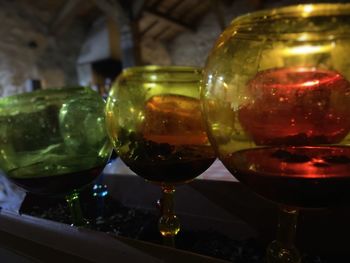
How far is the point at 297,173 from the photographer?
318mm

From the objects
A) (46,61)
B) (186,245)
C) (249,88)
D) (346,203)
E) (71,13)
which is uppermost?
(71,13)

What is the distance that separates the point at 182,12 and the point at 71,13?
6.53 feet

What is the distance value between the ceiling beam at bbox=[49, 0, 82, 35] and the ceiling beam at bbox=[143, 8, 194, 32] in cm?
103

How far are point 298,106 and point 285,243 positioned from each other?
0.14m

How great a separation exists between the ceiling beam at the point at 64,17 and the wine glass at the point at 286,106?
5.21 meters

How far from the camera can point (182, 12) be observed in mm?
6164

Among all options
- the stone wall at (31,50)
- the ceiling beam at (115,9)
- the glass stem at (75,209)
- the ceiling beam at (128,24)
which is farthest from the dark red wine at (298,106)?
the stone wall at (31,50)

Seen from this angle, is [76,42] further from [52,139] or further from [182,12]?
[52,139]

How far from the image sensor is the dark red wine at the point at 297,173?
0.31m

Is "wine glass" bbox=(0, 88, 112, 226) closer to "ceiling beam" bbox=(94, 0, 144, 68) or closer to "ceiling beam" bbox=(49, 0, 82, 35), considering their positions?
"ceiling beam" bbox=(94, 0, 144, 68)

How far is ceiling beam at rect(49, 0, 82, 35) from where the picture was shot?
503 cm

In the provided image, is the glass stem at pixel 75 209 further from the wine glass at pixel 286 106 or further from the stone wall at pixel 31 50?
the stone wall at pixel 31 50

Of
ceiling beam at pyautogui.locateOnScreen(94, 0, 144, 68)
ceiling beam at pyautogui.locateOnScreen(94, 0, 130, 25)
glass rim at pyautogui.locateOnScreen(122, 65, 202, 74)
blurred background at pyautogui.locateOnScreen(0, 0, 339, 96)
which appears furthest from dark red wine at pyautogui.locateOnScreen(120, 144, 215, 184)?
ceiling beam at pyautogui.locateOnScreen(94, 0, 130, 25)

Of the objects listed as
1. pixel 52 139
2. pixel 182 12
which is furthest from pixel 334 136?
pixel 182 12
